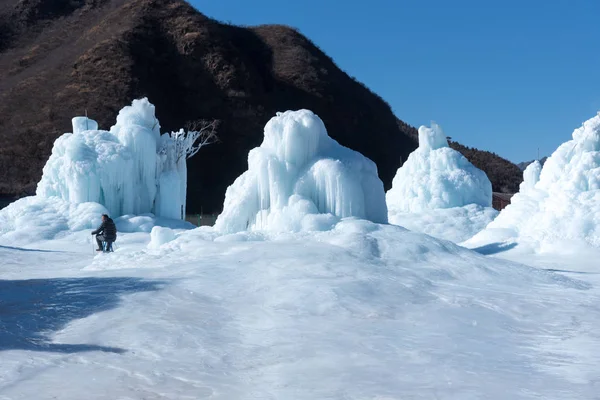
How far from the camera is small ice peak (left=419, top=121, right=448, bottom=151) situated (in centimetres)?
2922

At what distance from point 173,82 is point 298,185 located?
42301mm

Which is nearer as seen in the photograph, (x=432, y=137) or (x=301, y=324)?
(x=301, y=324)

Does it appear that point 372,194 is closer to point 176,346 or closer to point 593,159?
point 593,159

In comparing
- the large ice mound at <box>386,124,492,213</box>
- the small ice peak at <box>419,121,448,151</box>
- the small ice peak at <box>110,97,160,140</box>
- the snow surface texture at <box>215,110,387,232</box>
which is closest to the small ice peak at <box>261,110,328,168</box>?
the snow surface texture at <box>215,110,387,232</box>

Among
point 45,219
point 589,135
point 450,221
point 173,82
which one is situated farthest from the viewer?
point 173,82

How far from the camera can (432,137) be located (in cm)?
2930

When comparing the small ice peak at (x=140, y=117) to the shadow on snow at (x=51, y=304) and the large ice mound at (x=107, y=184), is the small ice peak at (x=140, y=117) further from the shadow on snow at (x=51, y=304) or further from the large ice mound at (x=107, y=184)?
the shadow on snow at (x=51, y=304)

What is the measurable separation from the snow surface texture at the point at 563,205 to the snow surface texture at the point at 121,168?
41.3ft

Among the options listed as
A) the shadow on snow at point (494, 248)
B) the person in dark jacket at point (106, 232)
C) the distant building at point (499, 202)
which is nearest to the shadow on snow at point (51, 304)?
the person in dark jacket at point (106, 232)

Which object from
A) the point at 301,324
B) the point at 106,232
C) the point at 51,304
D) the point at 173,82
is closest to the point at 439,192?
the point at 106,232

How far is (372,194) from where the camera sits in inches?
635

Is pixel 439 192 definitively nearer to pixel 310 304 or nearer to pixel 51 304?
pixel 310 304

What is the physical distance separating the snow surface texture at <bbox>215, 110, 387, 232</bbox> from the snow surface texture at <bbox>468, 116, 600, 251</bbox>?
167 inches

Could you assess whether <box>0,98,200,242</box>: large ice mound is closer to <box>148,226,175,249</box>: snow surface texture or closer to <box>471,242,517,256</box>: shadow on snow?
<box>148,226,175,249</box>: snow surface texture
